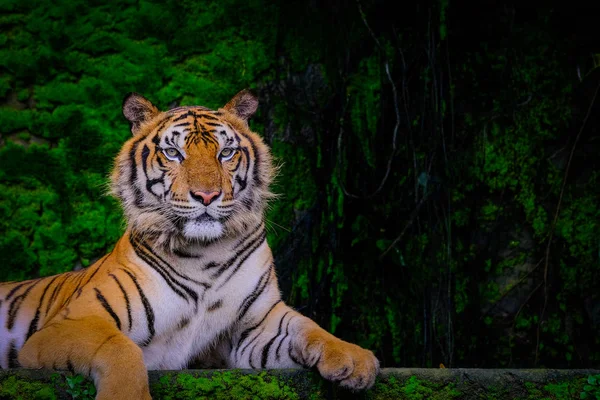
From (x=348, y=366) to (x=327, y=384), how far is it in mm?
115

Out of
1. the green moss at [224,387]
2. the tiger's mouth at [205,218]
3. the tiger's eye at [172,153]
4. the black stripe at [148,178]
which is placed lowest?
the green moss at [224,387]

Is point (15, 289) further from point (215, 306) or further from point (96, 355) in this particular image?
point (96, 355)

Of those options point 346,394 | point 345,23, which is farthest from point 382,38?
point 346,394

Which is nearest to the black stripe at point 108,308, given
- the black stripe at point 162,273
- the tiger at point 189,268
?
the tiger at point 189,268

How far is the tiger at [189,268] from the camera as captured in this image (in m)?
2.75

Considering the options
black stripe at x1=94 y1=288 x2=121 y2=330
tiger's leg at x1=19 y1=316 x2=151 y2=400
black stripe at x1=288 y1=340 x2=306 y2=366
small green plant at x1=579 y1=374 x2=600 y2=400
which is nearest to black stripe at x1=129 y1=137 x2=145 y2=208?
black stripe at x1=94 y1=288 x2=121 y2=330

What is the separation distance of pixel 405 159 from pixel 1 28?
8.03 feet

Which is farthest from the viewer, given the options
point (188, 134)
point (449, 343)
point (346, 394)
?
point (449, 343)

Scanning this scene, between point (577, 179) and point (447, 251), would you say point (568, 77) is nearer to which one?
point (577, 179)

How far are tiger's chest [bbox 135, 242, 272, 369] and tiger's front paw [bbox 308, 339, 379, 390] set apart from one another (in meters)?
0.54

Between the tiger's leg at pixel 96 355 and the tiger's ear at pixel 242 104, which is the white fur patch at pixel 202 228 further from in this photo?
the tiger's ear at pixel 242 104

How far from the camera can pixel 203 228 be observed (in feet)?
9.14

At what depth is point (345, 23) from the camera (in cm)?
455

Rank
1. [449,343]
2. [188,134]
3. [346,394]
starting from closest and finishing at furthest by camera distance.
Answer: [346,394], [188,134], [449,343]
